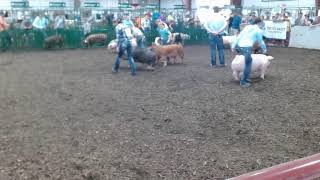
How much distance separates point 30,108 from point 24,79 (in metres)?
4.05

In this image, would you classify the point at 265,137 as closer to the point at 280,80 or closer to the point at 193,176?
the point at 193,176

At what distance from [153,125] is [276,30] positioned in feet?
57.5

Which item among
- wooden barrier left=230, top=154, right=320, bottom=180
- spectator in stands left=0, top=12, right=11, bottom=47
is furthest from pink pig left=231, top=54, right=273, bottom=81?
spectator in stands left=0, top=12, right=11, bottom=47

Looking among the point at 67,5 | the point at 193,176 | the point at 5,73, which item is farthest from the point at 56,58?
the point at 67,5

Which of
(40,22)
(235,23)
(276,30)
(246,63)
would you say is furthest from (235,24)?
(246,63)

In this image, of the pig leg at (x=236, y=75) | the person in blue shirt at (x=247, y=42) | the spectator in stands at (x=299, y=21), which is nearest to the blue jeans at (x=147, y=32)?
the spectator in stands at (x=299, y=21)

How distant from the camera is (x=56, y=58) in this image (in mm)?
17672

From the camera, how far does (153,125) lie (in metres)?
6.80

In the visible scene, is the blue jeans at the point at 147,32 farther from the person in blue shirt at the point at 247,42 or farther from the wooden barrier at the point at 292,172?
the wooden barrier at the point at 292,172

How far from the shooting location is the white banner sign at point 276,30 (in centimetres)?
2184

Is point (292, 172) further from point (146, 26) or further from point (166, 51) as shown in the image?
point (146, 26)

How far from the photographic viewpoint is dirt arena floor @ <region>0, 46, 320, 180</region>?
495 centimetres

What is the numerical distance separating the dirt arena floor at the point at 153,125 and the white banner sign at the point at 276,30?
10.3 meters

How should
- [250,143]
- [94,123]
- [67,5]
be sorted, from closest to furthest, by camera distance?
[250,143] → [94,123] → [67,5]
